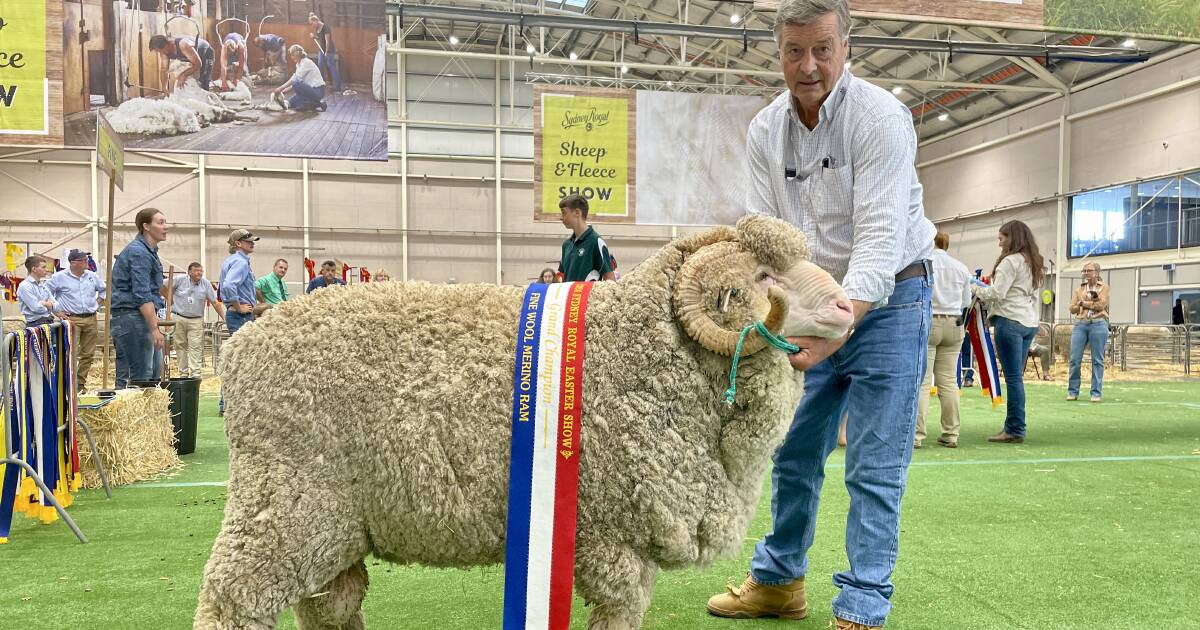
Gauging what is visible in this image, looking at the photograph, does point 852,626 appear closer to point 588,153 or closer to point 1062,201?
point 588,153

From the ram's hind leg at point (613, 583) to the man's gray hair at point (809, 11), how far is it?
1441mm

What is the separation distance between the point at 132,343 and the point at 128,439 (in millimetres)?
1182

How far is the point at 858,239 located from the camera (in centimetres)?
201

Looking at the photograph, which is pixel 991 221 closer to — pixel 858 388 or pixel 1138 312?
pixel 1138 312

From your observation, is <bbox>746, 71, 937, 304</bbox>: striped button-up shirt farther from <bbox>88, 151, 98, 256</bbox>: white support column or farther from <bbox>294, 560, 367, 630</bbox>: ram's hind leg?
<bbox>88, 151, 98, 256</bbox>: white support column

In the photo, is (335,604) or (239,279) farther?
(239,279)

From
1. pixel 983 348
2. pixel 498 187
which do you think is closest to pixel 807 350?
pixel 983 348

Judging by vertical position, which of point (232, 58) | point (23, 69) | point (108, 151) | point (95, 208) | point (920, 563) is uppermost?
point (232, 58)

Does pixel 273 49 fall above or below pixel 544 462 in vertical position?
above

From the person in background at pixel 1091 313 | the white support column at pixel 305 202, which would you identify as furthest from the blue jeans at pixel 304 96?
the white support column at pixel 305 202

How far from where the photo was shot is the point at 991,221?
20.6 m

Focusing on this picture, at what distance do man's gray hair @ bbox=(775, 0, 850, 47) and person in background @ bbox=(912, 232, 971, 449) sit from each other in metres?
3.94

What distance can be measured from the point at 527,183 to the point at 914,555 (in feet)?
63.4

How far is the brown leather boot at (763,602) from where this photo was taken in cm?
252
